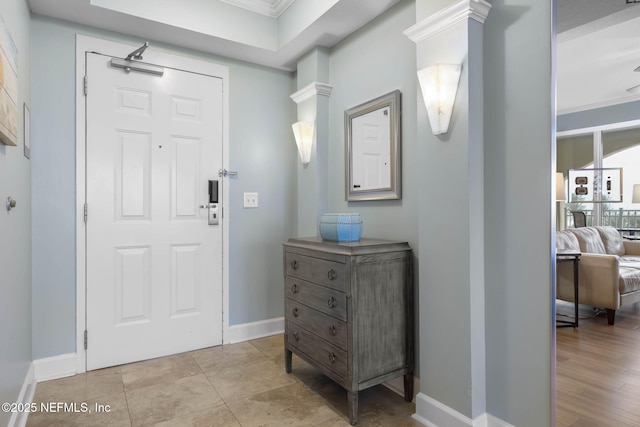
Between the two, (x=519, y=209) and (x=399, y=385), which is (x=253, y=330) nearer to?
(x=399, y=385)

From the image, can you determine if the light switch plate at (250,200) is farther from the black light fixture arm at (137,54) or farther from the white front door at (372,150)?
the black light fixture arm at (137,54)

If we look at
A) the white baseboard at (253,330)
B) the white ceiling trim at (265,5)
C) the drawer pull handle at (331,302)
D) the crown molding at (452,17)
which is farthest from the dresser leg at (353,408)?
the white ceiling trim at (265,5)

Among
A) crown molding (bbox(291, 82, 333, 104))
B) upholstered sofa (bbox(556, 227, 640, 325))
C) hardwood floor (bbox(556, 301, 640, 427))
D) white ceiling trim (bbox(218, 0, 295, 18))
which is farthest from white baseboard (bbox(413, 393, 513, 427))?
white ceiling trim (bbox(218, 0, 295, 18))

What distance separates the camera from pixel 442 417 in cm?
180

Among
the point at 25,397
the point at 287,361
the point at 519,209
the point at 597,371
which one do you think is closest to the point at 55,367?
the point at 25,397

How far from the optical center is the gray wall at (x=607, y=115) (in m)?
1.86

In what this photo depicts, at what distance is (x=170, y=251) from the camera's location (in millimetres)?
2781

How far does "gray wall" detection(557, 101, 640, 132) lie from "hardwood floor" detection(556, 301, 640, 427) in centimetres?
105

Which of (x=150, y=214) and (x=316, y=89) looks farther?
(x=316, y=89)

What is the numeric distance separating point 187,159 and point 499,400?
2527 millimetres

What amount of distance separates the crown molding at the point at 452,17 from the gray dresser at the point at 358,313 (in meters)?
1.12

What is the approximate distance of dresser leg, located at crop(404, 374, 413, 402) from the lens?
82.4 inches

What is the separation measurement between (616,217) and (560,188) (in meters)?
0.44

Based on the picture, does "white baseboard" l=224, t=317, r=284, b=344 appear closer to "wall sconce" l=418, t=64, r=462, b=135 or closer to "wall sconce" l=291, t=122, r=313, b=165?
"wall sconce" l=291, t=122, r=313, b=165
